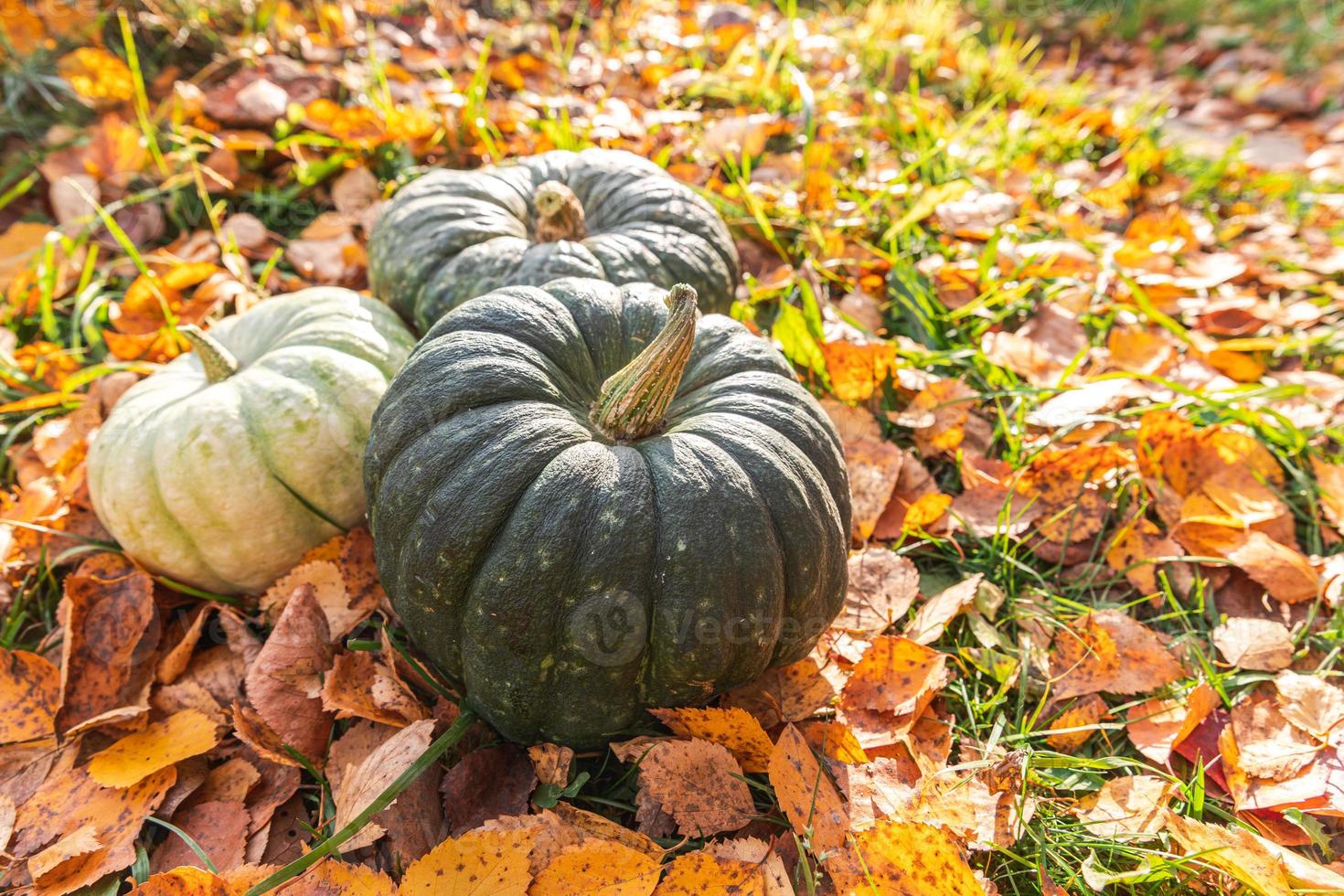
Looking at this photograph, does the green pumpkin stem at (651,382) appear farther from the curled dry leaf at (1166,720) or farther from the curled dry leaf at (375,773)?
the curled dry leaf at (1166,720)

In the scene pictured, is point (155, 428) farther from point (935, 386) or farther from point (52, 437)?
point (935, 386)

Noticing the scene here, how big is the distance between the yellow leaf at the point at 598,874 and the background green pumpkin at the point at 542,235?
1708 mm

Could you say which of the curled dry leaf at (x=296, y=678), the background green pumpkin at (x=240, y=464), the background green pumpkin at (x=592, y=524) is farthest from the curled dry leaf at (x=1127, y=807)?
the background green pumpkin at (x=240, y=464)

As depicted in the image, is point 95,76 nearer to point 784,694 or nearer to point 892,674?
point 784,694

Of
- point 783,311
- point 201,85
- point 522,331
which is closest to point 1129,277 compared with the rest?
point 783,311

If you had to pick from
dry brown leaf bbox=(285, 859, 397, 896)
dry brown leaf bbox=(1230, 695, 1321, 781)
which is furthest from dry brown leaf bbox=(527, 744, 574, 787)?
dry brown leaf bbox=(1230, 695, 1321, 781)

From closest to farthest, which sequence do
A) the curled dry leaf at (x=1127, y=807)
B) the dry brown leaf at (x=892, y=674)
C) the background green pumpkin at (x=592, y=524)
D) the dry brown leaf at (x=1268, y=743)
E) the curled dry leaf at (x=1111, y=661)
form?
the background green pumpkin at (x=592, y=524) < the curled dry leaf at (x=1127, y=807) < the dry brown leaf at (x=1268, y=743) < the dry brown leaf at (x=892, y=674) < the curled dry leaf at (x=1111, y=661)

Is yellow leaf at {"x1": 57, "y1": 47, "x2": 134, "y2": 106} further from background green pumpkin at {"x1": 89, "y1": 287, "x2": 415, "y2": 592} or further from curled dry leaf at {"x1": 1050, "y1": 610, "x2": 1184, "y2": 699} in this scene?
curled dry leaf at {"x1": 1050, "y1": 610, "x2": 1184, "y2": 699}

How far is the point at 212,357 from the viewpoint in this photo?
2.47 m

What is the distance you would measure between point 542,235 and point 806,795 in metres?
2.01

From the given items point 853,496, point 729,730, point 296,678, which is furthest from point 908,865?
point 296,678

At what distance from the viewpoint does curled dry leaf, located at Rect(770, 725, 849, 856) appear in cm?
187

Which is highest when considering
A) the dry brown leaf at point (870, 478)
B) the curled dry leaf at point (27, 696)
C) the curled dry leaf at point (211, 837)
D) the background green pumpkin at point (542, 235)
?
the background green pumpkin at point (542, 235)

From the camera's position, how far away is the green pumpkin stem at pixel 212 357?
2427 mm
